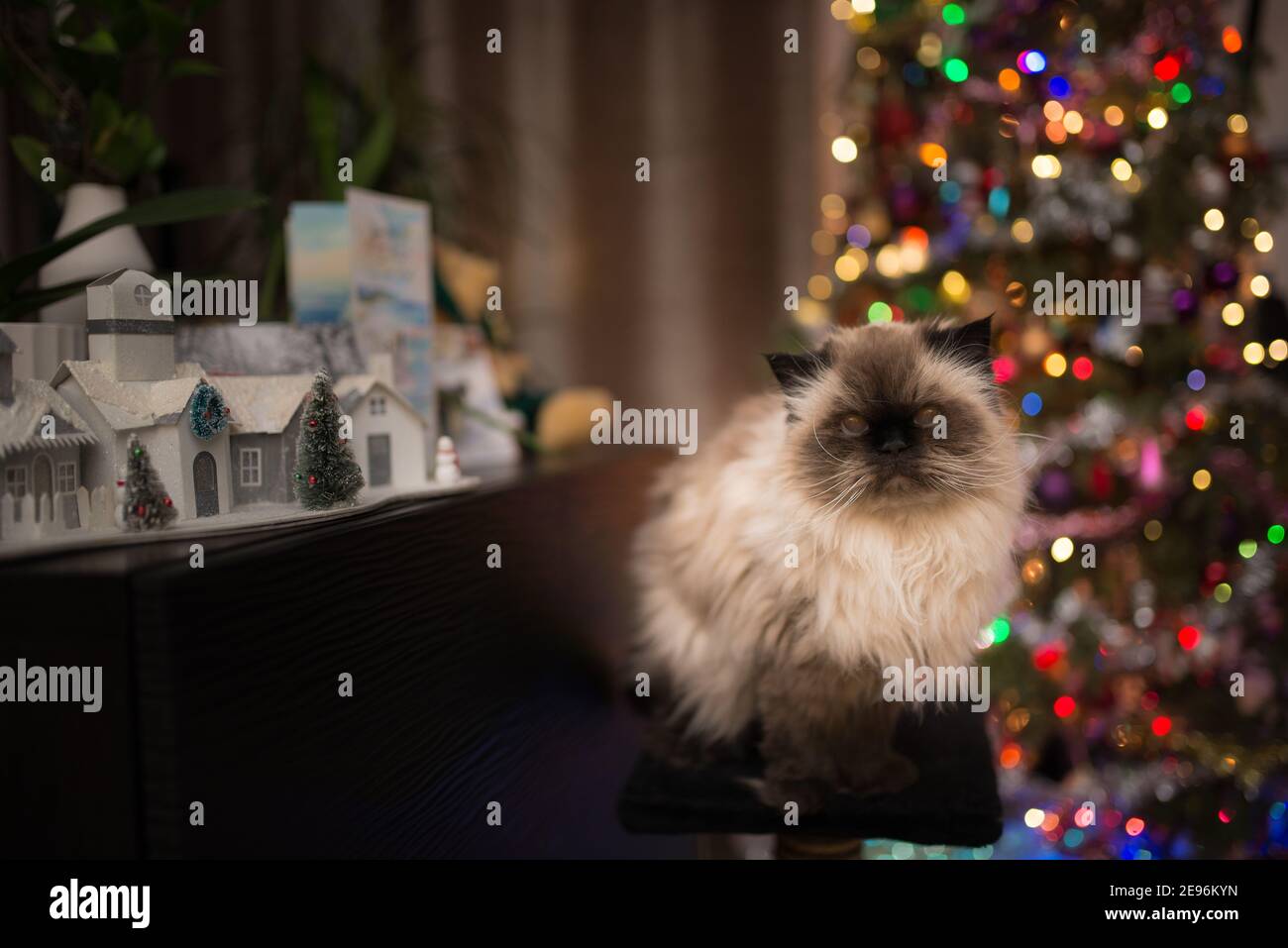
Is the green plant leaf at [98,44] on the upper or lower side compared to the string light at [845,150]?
lower

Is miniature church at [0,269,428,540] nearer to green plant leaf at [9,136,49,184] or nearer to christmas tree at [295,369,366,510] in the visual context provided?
christmas tree at [295,369,366,510]

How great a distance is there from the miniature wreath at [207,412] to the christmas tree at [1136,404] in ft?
4.71

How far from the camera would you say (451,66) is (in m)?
2.68

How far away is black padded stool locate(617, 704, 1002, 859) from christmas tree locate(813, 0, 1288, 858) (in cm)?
81

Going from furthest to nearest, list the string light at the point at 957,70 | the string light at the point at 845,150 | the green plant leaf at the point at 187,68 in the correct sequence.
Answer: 1. the string light at the point at 845,150
2. the string light at the point at 957,70
3. the green plant leaf at the point at 187,68

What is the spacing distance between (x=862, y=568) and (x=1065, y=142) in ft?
4.72

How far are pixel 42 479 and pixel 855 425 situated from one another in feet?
2.28

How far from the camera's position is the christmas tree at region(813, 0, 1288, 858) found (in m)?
1.67

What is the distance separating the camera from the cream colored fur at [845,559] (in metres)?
0.76

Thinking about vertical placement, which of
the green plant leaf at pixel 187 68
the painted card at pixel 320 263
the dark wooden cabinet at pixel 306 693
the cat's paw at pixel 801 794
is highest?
the green plant leaf at pixel 187 68

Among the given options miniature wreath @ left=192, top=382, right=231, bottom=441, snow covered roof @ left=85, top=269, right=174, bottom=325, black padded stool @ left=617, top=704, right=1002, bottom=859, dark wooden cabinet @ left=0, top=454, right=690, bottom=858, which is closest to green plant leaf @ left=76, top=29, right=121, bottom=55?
snow covered roof @ left=85, top=269, right=174, bottom=325

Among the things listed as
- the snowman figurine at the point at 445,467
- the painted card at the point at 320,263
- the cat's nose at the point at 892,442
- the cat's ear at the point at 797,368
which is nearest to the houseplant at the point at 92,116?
the painted card at the point at 320,263

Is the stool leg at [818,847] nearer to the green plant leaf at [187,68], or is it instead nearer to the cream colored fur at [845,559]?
the cream colored fur at [845,559]

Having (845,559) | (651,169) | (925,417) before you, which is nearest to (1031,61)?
(651,169)
